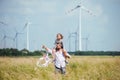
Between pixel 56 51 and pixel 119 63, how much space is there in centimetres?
150

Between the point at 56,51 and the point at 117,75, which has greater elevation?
the point at 56,51

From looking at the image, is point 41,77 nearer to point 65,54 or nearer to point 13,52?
point 65,54

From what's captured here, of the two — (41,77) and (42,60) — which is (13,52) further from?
(41,77)

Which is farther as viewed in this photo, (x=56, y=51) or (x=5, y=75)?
(x=56, y=51)

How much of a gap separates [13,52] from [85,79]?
11.1m

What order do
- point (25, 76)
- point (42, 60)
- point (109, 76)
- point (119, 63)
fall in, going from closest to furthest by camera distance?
point (25, 76) < point (109, 76) < point (119, 63) < point (42, 60)

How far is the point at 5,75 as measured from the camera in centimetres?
393

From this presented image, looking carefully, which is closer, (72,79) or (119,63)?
(72,79)

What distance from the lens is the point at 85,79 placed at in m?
4.09

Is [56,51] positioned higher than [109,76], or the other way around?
[56,51]

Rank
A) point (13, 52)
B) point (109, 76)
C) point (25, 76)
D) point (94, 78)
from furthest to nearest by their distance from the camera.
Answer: point (13, 52) < point (109, 76) < point (94, 78) < point (25, 76)

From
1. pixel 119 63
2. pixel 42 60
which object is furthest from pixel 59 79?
pixel 42 60

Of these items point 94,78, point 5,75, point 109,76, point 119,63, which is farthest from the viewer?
point 119,63

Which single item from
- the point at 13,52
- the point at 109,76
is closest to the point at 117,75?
the point at 109,76
